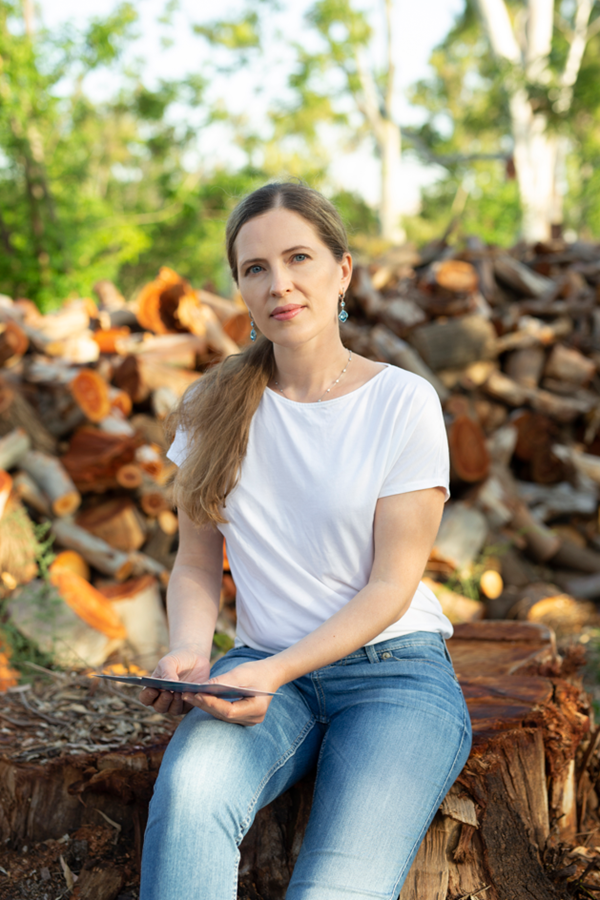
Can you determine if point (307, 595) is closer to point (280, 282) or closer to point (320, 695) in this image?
point (320, 695)

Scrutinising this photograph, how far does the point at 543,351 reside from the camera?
6.41 metres

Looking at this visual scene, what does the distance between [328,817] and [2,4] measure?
9642mm

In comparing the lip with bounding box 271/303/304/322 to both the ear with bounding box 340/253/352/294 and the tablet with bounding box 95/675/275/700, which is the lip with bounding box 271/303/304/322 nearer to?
the ear with bounding box 340/253/352/294

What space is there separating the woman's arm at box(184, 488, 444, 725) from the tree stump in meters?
0.41

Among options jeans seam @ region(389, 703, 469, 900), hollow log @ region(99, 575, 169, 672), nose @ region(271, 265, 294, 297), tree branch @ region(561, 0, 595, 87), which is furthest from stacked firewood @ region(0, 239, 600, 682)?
tree branch @ region(561, 0, 595, 87)

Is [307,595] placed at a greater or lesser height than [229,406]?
lesser

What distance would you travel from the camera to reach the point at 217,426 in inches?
73.5

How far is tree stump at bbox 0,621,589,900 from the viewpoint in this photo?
1.73 metres

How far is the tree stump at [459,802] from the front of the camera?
173cm

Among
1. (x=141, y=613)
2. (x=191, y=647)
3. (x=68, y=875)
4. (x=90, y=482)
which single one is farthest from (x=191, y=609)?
(x=90, y=482)

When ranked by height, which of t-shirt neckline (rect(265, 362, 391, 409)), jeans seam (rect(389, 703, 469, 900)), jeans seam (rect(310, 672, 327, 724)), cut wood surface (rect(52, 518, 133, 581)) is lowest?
cut wood surface (rect(52, 518, 133, 581))

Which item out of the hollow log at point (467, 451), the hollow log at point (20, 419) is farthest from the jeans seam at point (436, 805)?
the hollow log at point (467, 451)

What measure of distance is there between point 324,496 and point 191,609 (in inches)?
18.0

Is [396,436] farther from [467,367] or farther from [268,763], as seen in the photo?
[467,367]
